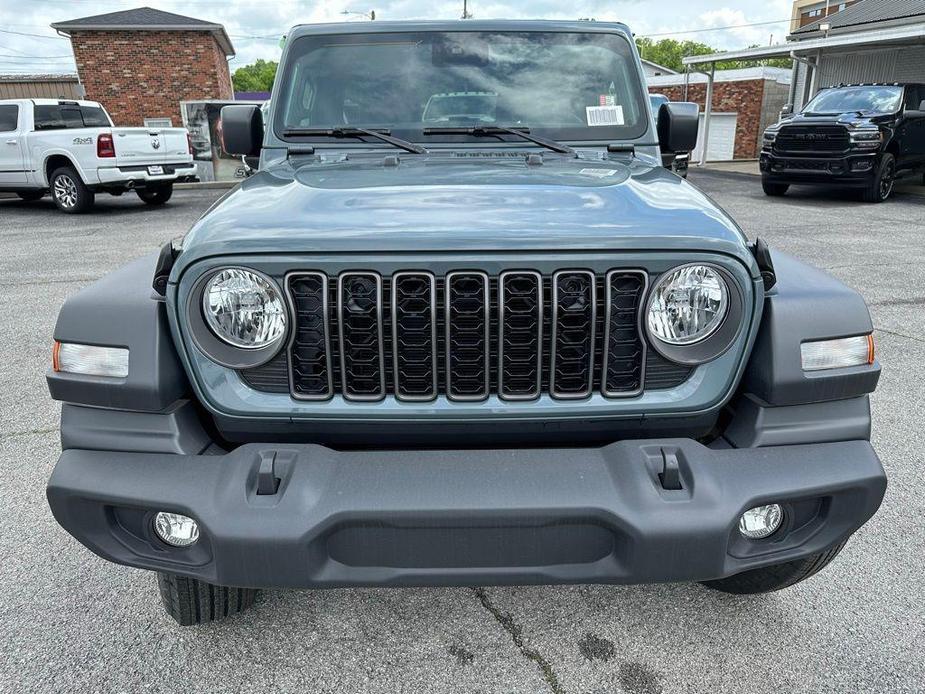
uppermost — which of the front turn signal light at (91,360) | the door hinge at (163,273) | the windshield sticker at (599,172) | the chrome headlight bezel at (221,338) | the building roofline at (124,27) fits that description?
the building roofline at (124,27)

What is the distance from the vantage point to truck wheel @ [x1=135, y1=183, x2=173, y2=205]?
13352 mm

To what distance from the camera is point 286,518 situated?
1.63 m

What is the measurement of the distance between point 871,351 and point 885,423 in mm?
2240

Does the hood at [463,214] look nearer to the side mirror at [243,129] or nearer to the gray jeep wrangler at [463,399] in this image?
the gray jeep wrangler at [463,399]

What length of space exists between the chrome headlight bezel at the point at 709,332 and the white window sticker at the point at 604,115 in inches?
56.4

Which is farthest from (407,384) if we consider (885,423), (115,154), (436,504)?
(115,154)

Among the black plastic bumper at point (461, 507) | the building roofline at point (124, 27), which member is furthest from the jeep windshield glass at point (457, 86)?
the building roofline at point (124, 27)

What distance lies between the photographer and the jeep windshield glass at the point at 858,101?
12.4 m

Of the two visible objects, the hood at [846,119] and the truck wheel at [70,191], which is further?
the truck wheel at [70,191]

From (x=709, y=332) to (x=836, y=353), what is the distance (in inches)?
13.6

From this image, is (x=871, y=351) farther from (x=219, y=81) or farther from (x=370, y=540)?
(x=219, y=81)

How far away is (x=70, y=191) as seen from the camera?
12375 millimetres

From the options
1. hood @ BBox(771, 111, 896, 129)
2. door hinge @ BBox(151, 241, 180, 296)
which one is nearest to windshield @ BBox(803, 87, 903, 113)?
hood @ BBox(771, 111, 896, 129)

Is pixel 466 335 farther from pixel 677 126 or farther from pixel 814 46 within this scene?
pixel 814 46
